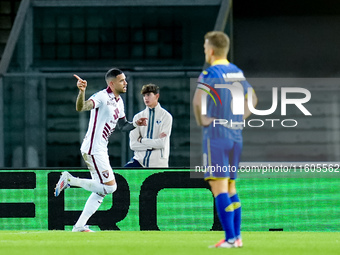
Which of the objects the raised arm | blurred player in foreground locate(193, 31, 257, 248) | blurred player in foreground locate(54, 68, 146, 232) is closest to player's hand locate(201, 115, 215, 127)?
blurred player in foreground locate(193, 31, 257, 248)

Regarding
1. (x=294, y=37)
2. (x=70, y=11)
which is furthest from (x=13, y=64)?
(x=294, y=37)

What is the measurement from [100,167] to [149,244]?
240 centimetres

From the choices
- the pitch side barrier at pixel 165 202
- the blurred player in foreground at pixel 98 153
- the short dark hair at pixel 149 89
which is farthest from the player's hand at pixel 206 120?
the short dark hair at pixel 149 89

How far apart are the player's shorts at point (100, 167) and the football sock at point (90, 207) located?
206mm

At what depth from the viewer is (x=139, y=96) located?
1265 cm

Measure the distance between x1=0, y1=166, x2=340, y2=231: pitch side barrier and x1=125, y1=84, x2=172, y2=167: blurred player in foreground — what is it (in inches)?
10.8

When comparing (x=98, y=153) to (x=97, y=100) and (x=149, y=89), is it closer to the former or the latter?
(x=97, y=100)

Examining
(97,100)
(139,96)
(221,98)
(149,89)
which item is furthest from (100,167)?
(221,98)

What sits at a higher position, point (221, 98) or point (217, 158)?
point (221, 98)

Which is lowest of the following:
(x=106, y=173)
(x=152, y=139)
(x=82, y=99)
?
(x=106, y=173)

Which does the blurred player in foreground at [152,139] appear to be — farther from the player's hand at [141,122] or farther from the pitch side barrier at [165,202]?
the player's hand at [141,122]

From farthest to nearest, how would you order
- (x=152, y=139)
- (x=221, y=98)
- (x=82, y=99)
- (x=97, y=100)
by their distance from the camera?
(x=152, y=139), (x=97, y=100), (x=82, y=99), (x=221, y=98)

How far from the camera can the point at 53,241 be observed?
8.99 metres

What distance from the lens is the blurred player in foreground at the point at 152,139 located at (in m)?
11.7
